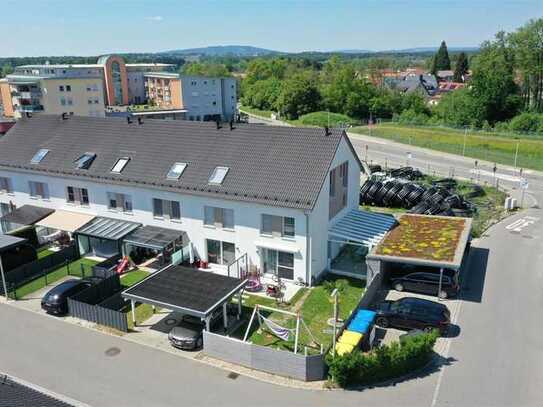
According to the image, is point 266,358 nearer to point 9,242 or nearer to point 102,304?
point 102,304

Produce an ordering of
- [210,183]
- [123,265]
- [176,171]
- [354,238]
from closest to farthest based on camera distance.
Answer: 1. [210,183]
2. [354,238]
3. [123,265]
4. [176,171]

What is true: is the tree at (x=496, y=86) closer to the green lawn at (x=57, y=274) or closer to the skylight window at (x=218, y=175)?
the skylight window at (x=218, y=175)

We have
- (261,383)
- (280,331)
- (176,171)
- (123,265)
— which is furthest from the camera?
(176,171)

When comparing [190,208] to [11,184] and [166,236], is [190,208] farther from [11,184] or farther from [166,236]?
[11,184]

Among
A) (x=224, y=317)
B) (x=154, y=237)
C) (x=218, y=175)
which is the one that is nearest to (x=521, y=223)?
(x=218, y=175)

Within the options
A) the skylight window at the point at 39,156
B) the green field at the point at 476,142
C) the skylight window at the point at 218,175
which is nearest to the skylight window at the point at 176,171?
the skylight window at the point at 218,175
